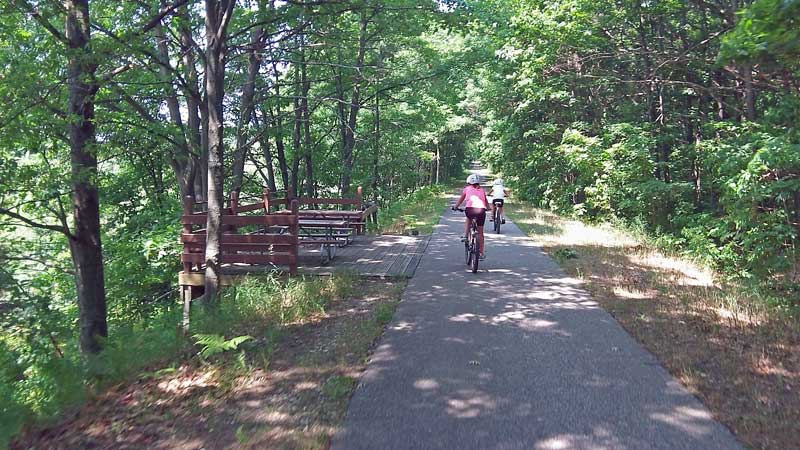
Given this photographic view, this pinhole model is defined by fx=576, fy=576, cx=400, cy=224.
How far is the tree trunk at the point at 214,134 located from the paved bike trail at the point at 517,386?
94.5 inches

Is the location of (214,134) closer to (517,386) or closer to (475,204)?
(517,386)

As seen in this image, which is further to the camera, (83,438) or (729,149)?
(729,149)

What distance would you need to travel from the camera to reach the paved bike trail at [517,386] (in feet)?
12.0

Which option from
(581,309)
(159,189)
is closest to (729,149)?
(581,309)

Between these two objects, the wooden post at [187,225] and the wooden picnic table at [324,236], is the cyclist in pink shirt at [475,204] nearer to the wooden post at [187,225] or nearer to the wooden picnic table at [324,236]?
the wooden picnic table at [324,236]

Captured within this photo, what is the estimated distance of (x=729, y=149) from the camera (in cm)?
976

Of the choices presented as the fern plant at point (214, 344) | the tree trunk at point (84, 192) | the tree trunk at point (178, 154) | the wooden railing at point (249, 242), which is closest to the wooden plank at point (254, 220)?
the wooden railing at point (249, 242)

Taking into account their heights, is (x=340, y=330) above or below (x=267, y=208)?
below

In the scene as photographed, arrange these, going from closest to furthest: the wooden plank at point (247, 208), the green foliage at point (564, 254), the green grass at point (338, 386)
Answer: the green grass at point (338, 386) < the wooden plank at point (247, 208) < the green foliage at point (564, 254)

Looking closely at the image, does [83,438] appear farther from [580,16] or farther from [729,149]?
[580,16]

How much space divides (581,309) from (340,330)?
298cm

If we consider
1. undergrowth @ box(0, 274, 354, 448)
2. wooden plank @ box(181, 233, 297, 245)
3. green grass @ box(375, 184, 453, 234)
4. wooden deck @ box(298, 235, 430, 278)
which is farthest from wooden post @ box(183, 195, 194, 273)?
green grass @ box(375, 184, 453, 234)

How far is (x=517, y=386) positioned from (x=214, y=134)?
4.70 m

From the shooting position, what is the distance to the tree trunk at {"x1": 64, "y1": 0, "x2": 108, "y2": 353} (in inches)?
290
